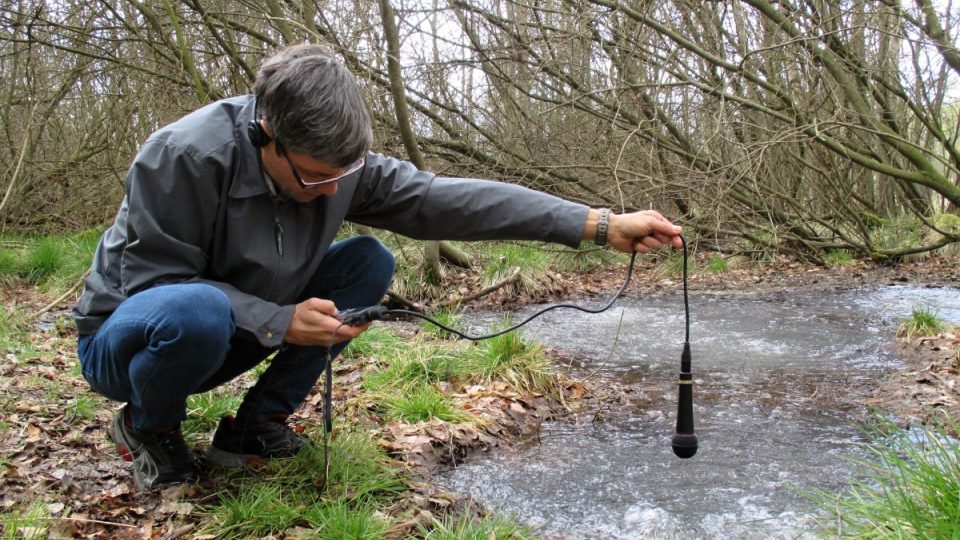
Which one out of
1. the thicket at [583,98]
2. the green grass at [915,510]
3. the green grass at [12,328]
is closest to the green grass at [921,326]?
the thicket at [583,98]

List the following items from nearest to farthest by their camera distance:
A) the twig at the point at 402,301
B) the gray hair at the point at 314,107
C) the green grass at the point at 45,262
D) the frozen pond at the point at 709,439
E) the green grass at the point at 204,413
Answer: the gray hair at the point at 314,107, the frozen pond at the point at 709,439, the green grass at the point at 204,413, the twig at the point at 402,301, the green grass at the point at 45,262

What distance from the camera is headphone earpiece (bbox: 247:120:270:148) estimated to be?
212 cm

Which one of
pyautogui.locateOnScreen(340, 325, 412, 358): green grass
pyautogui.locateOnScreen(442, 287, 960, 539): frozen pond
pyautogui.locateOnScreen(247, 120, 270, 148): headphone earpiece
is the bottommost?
pyautogui.locateOnScreen(442, 287, 960, 539): frozen pond

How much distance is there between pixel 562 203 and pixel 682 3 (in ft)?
19.2

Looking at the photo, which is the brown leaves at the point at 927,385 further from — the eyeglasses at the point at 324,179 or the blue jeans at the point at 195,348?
the eyeglasses at the point at 324,179

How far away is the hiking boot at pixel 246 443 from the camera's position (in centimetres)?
268

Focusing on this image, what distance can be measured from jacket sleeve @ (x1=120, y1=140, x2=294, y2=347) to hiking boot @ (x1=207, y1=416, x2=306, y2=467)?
691 mm

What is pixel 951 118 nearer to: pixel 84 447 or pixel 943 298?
pixel 943 298

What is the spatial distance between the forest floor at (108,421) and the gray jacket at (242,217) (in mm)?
581

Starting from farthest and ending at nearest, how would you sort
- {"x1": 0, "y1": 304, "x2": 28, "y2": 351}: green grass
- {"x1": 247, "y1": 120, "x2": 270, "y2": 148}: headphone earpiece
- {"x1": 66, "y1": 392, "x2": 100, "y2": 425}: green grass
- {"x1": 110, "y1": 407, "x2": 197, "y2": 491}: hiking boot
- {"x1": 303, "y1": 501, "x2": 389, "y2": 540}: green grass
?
{"x1": 0, "y1": 304, "x2": 28, "y2": 351}: green grass < {"x1": 66, "y1": 392, "x2": 100, "y2": 425}: green grass < {"x1": 110, "y1": 407, "x2": 197, "y2": 491}: hiking boot < {"x1": 303, "y1": 501, "x2": 389, "y2": 540}: green grass < {"x1": 247, "y1": 120, "x2": 270, "y2": 148}: headphone earpiece

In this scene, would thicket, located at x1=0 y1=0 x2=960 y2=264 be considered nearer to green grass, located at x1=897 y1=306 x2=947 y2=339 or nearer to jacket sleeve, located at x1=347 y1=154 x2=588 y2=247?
green grass, located at x1=897 y1=306 x2=947 y2=339

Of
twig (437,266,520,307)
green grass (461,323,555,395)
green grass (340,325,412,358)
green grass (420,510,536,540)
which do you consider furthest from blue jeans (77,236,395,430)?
twig (437,266,520,307)

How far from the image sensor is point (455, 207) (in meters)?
2.56

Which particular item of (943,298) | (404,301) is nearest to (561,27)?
(404,301)
